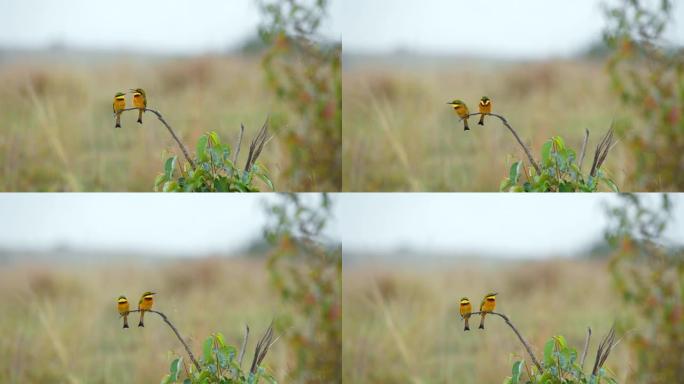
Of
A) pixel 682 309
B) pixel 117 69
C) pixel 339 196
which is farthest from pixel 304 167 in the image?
pixel 682 309

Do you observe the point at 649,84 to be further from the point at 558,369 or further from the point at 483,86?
the point at 558,369

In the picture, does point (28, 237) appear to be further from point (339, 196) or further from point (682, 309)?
point (682, 309)

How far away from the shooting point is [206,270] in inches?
143

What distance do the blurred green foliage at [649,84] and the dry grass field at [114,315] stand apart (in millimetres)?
1483

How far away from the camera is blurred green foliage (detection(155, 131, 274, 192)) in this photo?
3.62 metres

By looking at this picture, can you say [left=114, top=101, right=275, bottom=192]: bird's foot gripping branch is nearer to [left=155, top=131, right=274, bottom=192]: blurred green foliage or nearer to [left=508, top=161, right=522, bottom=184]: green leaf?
[left=155, top=131, right=274, bottom=192]: blurred green foliage

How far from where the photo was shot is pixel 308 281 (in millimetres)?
3664

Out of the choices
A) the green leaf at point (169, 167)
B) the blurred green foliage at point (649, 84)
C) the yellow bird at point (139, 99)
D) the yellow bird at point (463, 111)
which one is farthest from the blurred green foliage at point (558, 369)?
the yellow bird at point (139, 99)

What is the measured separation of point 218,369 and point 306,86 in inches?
42.9

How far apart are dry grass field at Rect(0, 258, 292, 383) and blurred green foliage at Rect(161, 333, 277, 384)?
3cm

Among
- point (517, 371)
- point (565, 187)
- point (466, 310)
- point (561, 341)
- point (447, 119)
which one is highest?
point (447, 119)

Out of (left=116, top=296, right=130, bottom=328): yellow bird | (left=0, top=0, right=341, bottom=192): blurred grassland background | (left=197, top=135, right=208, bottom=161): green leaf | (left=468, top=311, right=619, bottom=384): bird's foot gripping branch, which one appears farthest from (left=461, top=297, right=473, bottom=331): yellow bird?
(left=116, top=296, right=130, bottom=328): yellow bird

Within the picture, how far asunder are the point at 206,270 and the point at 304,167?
1.72ft

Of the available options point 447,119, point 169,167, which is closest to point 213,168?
point 169,167
